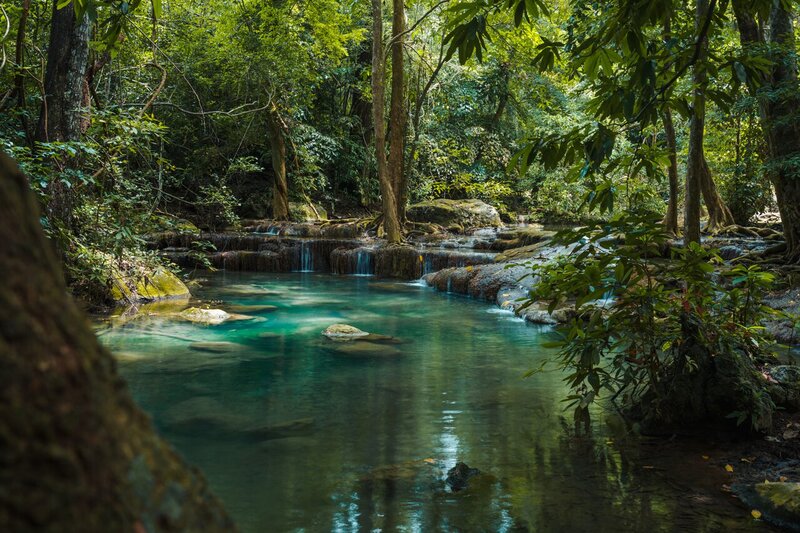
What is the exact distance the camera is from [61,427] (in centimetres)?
67

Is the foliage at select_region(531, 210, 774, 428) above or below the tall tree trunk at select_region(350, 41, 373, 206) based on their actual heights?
below

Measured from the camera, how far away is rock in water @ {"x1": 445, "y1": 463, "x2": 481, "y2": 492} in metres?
4.04

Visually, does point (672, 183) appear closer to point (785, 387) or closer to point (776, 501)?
point (785, 387)

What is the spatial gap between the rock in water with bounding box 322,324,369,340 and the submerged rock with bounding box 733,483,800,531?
5753 millimetres

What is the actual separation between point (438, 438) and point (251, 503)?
Result: 162 cm

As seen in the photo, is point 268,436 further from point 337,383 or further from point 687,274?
point 687,274

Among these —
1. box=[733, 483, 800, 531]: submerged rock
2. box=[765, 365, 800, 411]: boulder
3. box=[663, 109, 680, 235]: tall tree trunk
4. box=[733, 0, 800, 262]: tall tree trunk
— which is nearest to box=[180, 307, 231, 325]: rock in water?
box=[765, 365, 800, 411]: boulder

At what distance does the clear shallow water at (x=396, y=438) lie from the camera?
3689mm

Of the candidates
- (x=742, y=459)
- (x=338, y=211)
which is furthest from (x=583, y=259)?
(x=338, y=211)

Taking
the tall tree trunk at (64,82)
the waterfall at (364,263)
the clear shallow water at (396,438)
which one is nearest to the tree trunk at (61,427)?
the clear shallow water at (396,438)

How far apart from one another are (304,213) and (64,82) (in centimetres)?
1421

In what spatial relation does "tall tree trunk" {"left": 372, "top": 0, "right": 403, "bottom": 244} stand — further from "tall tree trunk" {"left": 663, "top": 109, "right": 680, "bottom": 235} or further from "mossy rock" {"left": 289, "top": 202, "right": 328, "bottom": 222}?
"tall tree trunk" {"left": 663, "top": 109, "right": 680, "bottom": 235}

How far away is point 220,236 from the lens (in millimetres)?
18047

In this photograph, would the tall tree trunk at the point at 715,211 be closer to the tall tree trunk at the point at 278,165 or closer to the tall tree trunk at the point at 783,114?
the tall tree trunk at the point at 783,114
